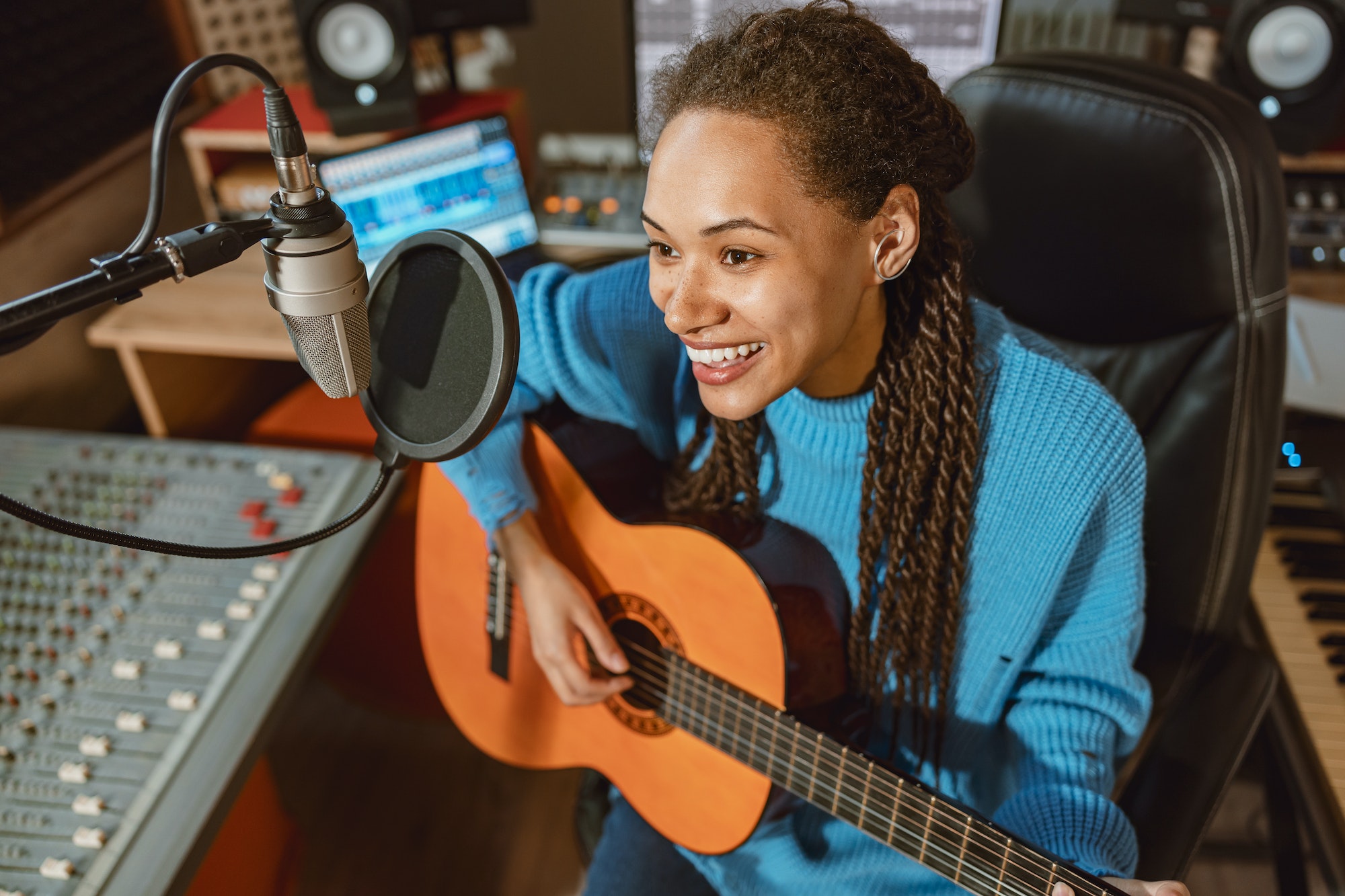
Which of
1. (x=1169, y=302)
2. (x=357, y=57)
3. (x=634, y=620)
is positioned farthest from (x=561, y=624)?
(x=357, y=57)

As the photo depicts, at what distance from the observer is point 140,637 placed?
1025 millimetres

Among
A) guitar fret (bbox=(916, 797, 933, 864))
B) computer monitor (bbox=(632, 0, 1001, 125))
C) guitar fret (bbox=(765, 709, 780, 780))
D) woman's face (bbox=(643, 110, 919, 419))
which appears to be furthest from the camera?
computer monitor (bbox=(632, 0, 1001, 125))

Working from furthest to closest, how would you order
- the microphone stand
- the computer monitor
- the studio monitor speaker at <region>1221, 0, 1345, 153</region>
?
the computer monitor
the studio monitor speaker at <region>1221, 0, 1345, 153</region>
the microphone stand

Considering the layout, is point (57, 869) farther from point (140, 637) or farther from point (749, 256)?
point (749, 256)

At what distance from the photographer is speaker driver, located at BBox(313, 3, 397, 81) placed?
4.71ft

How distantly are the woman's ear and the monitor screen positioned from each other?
0.85 m

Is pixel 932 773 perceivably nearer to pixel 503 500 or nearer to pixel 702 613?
pixel 702 613

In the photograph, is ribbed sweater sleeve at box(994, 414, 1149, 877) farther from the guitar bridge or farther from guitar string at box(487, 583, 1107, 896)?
the guitar bridge

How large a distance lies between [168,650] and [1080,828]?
3.15 ft

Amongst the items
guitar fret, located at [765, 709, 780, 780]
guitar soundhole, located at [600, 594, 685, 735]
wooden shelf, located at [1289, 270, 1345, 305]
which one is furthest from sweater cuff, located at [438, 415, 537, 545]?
wooden shelf, located at [1289, 270, 1345, 305]

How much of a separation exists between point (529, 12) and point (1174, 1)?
1.13 metres

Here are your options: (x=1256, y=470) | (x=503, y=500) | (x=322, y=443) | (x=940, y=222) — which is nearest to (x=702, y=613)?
(x=503, y=500)

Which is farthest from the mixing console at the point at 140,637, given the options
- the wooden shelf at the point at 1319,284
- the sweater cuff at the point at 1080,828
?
the wooden shelf at the point at 1319,284

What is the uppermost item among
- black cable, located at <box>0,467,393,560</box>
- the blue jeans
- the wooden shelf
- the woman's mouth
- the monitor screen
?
black cable, located at <box>0,467,393,560</box>
